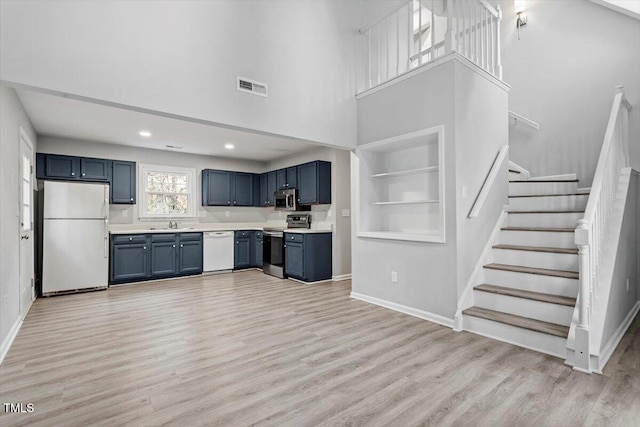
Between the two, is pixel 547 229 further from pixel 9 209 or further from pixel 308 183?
pixel 9 209

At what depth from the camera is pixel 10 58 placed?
2.19m

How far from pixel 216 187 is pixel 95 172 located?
2.13 metres

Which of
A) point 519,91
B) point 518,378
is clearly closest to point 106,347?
point 518,378

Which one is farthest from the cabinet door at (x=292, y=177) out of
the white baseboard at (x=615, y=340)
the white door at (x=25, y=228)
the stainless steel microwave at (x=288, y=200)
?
the white baseboard at (x=615, y=340)

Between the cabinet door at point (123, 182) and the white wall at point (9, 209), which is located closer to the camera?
the white wall at point (9, 209)

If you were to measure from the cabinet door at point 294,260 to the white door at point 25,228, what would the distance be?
354cm

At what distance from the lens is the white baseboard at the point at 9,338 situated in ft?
8.79

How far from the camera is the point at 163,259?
19.4ft

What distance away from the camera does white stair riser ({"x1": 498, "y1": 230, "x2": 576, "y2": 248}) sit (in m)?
3.24

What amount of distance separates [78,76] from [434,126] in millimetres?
3209

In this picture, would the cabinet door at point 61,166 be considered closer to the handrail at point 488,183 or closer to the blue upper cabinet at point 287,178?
the blue upper cabinet at point 287,178

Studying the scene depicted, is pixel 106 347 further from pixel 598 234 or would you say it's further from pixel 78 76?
pixel 598 234

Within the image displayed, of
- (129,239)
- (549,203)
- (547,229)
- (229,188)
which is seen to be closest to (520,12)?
(549,203)

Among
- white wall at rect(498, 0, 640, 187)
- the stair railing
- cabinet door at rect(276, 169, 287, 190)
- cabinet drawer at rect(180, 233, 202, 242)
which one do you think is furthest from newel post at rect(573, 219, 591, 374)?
cabinet drawer at rect(180, 233, 202, 242)
